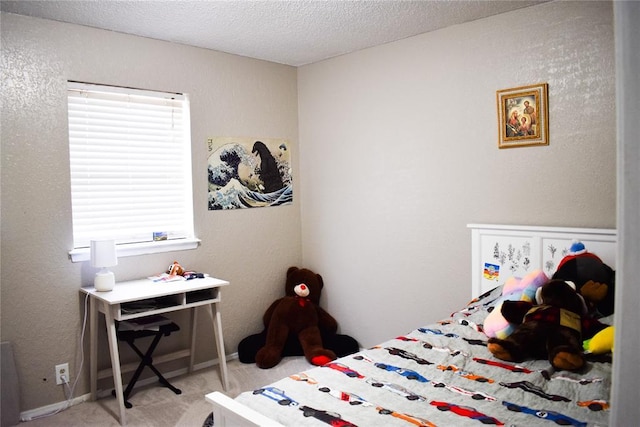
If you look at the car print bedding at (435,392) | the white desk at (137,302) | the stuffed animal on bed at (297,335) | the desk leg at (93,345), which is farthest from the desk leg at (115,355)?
the car print bedding at (435,392)

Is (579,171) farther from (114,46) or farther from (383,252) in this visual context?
(114,46)

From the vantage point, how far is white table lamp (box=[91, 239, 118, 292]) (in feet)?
10.00

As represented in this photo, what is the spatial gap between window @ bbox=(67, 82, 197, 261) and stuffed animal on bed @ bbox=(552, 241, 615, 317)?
2.58m

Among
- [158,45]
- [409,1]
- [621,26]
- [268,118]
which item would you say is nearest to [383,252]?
[268,118]

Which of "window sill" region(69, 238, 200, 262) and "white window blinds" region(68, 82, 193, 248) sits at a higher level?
"white window blinds" region(68, 82, 193, 248)

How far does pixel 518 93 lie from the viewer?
3064 mm

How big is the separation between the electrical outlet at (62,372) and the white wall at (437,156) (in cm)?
212

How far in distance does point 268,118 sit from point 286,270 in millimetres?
1356

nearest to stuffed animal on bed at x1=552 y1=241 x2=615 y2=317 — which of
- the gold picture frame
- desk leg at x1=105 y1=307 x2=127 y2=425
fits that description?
the gold picture frame

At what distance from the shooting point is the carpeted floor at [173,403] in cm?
295

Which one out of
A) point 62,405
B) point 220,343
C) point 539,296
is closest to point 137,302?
point 220,343

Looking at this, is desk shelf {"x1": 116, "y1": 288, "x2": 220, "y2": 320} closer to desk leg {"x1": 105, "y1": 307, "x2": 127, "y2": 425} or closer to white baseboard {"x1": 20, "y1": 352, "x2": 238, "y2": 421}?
desk leg {"x1": 105, "y1": 307, "x2": 127, "y2": 425}

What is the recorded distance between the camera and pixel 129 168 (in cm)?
350

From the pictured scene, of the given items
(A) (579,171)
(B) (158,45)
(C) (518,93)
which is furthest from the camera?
(B) (158,45)
